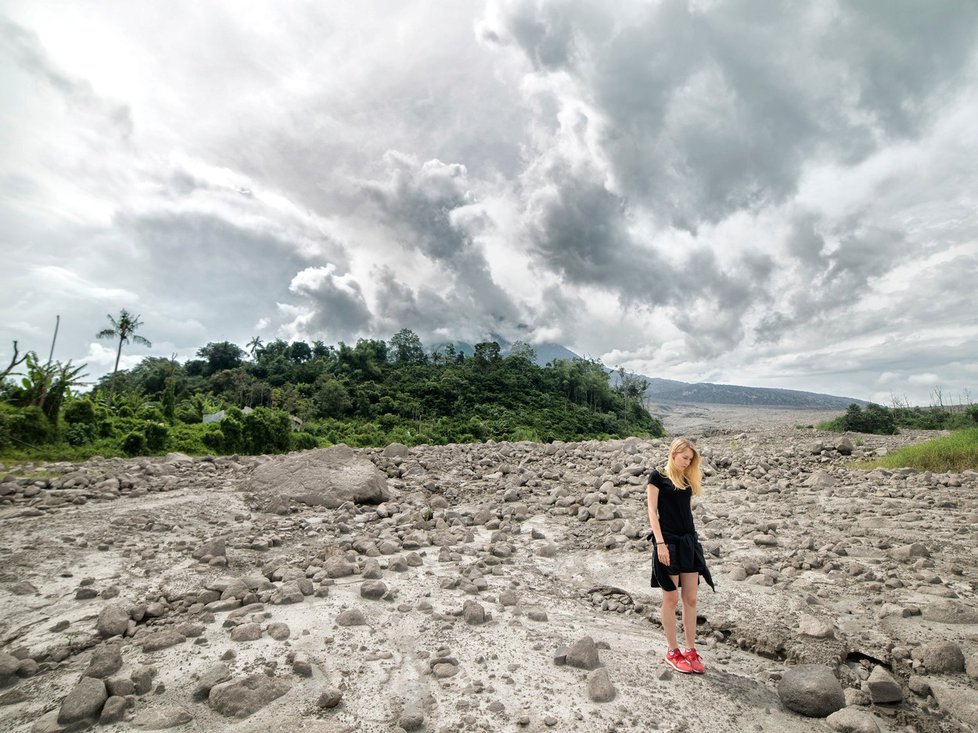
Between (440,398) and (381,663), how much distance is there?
171 ft

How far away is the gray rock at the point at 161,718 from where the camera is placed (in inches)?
125

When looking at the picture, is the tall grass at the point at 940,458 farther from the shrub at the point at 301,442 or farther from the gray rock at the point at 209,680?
the shrub at the point at 301,442

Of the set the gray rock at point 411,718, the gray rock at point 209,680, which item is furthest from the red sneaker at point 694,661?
the gray rock at point 209,680

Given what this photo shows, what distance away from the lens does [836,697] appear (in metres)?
3.39

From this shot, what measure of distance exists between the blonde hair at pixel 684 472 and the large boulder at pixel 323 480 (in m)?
7.42

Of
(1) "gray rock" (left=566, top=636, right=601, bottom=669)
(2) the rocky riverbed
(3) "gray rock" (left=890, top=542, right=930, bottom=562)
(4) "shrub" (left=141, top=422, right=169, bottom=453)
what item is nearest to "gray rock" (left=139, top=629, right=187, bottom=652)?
(2) the rocky riverbed

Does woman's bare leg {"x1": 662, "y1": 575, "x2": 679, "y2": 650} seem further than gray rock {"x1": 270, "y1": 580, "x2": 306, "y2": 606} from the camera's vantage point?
No

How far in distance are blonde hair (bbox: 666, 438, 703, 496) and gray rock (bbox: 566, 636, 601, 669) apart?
5.15 ft

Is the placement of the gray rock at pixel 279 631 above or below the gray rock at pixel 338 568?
below

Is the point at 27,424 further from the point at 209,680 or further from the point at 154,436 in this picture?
the point at 209,680

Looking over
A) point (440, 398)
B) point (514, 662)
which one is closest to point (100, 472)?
point (514, 662)

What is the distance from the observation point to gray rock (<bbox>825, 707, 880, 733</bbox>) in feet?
10.3

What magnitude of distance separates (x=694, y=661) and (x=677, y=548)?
0.90 m

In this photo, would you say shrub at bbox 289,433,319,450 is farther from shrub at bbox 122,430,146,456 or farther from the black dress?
the black dress
